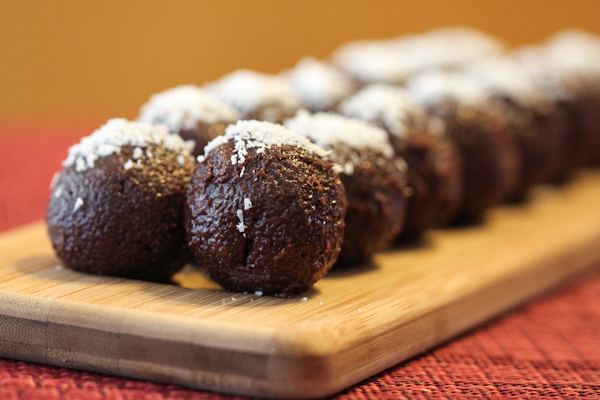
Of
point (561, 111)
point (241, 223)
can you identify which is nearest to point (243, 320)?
point (241, 223)

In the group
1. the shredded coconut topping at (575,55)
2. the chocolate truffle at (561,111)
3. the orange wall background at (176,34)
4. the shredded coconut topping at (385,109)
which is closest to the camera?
the shredded coconut topping at (385,109)

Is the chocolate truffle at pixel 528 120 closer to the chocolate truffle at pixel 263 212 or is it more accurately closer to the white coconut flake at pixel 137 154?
the chocolate truffle at pixel 263 212

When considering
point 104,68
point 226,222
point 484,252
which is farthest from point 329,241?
point 104,68

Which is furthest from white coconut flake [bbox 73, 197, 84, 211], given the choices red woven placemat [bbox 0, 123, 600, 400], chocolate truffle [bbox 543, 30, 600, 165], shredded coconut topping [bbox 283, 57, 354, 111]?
chocolate truffle [bbox 543, 30, 600, 165]

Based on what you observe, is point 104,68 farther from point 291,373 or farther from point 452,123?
point 291,373

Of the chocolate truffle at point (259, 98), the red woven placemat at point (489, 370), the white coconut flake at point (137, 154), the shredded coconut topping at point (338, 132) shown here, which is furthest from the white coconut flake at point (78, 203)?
the chocolate truffle at point (259, 98)

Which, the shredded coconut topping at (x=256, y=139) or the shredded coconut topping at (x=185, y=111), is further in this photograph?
the shredded coconut topping at (x=185, y=111)

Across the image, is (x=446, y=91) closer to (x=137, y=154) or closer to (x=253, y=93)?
(x=253, y=93)
